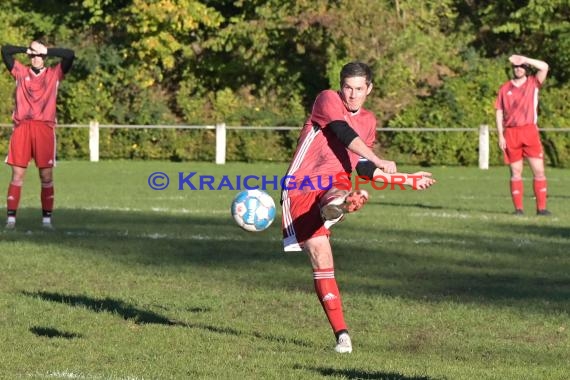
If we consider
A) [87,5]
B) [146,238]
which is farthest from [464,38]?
[146,238]

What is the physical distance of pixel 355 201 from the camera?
25.2 feet

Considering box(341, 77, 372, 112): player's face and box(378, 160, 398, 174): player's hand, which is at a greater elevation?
box(341, 77, 372, 112): player's face

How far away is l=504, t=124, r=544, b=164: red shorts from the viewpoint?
18469mm

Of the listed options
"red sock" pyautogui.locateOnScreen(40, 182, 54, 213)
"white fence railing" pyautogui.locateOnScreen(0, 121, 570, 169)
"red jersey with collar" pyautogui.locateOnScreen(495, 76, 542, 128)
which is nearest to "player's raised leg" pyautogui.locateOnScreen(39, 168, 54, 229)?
"red sock" pyautogui.locateOnScreen(40, 182, 54, 213)

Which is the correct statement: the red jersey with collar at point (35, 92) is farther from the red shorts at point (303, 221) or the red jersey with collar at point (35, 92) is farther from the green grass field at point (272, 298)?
the red shorts at point (303, 221)

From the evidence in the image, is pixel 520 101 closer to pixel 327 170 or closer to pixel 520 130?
pixel 520 130

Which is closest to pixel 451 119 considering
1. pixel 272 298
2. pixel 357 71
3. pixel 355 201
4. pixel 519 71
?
pixel 519 71

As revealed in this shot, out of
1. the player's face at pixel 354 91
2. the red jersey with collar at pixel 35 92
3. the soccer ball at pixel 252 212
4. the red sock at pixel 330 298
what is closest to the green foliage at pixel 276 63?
the red jersey with collar at pixel 35 92

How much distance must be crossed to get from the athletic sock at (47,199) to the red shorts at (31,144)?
0.26 meters

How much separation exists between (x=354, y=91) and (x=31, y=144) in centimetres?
813

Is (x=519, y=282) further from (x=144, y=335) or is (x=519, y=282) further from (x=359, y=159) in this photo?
(x=144, y=335)

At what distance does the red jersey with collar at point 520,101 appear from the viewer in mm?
18359

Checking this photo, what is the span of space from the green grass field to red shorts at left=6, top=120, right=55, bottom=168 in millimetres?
893

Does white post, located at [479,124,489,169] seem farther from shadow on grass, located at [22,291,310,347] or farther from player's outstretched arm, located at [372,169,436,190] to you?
player's outstretched arm, located at [372,169,436,190]
